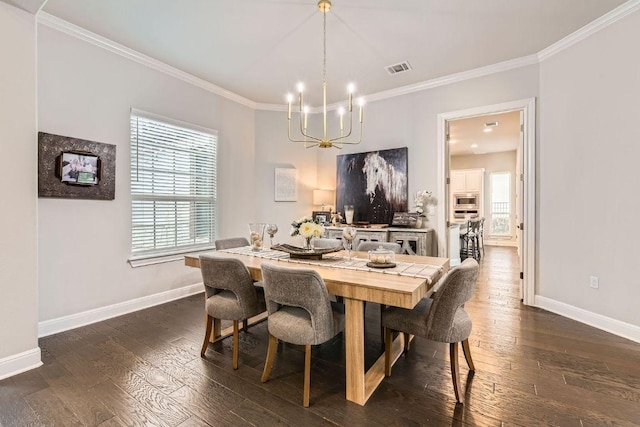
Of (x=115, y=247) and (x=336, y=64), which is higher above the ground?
(x=336, y=64)

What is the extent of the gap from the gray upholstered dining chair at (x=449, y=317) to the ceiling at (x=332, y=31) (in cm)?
244

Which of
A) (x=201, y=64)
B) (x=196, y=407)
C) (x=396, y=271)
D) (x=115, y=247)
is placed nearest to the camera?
(x=196, y=407)

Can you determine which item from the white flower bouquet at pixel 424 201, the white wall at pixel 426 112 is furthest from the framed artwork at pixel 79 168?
the white flower bouquet at pixel 424 201

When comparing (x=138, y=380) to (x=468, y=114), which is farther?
(x=468, y=114)

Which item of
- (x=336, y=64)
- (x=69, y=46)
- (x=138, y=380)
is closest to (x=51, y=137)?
(x=69, y=46)

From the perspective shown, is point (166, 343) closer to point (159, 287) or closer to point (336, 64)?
point (159, 287)

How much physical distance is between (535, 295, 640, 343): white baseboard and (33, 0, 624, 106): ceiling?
3003 mm

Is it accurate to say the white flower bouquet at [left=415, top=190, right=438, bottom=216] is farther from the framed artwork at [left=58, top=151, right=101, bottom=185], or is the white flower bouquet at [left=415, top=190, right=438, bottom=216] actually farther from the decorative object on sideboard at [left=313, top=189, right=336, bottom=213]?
the framed artwork at [left=58, top=151, right=101, bottom=185]

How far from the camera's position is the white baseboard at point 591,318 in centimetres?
278

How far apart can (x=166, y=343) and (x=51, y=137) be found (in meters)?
2.28

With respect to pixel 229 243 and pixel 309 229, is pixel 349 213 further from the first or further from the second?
pixel 309 229

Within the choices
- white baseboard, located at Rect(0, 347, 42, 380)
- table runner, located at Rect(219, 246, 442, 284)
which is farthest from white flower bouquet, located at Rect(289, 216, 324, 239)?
white baseboard, located at Rect(0, 347, 42, 380)

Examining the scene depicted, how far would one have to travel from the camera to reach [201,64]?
151 inches

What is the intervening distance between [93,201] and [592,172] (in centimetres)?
537
